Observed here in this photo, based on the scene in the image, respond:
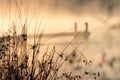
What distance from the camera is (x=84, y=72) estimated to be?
32.1 feet

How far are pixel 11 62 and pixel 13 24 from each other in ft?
2.13

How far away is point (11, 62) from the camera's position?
931 cm

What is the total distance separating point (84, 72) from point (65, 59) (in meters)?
0.43

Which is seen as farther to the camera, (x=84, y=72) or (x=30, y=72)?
(x=84, y=72)

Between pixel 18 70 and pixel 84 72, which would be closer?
pixel 18 70

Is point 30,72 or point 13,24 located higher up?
point 13,24

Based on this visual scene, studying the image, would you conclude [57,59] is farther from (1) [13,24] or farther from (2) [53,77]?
(1) [13,24]

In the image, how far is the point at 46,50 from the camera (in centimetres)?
932

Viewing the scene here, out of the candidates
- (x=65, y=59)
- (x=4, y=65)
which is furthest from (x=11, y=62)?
(x=65, y=59)

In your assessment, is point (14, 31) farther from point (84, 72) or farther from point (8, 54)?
point (84, 72)

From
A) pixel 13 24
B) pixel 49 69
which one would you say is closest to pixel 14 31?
pixel 13 24

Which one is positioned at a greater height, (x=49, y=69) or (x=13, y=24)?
(x=13, y=24)

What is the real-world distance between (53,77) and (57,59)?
0.26 meters

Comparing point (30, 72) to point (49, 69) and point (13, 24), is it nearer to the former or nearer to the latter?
point (49, 69)
